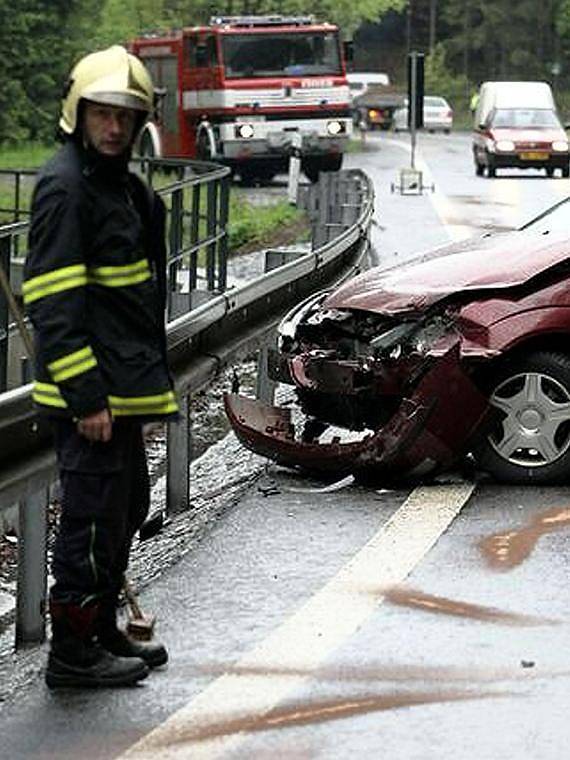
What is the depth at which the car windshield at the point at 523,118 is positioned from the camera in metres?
47.6

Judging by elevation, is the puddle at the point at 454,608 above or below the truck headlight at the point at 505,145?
above

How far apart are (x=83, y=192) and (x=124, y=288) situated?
0.97 ft

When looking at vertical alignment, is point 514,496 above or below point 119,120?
below

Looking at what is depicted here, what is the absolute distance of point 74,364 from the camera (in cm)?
595

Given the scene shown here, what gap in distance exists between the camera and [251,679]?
20.8 ft

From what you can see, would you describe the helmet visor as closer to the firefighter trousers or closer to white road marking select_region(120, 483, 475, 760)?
the firefighter trousers

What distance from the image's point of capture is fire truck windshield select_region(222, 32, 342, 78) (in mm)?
40156

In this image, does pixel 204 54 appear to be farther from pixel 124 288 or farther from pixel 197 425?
pixel 124 288

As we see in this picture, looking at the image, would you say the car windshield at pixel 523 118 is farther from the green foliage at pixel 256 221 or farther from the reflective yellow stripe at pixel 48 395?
the reflective yellow stripe at pixel 48 395

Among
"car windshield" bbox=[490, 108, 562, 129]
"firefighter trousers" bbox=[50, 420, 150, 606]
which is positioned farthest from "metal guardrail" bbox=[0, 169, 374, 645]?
"car windshield" bbox=[490, 108, 562, 129]

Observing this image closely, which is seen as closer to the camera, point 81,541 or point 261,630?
point 81,541

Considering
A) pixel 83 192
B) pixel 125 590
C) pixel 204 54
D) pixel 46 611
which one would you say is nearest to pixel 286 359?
pixel 46 611

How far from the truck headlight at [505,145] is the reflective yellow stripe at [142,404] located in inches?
1585

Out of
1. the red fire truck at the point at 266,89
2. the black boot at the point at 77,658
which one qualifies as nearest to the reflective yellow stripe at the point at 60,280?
the black boot at the point at 77,658
